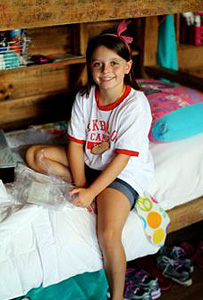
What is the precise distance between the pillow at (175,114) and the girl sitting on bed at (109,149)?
194 millimetres

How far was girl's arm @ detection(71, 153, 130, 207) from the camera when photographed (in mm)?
1542

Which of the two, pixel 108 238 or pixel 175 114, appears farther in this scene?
pixel 175 114

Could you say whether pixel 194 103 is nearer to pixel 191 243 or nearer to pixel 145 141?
pixel 145 141

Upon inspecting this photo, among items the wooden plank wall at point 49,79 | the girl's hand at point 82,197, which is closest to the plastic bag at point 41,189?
the girl's hand at point 82,197

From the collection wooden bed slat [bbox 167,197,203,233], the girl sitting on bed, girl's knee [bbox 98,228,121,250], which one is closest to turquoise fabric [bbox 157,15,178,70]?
the girl sitting on bed

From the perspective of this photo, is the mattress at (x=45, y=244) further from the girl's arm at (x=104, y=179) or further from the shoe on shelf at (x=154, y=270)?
the shoe on shelf at (x=154, y=270)

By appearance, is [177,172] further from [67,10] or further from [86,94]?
[67,10]

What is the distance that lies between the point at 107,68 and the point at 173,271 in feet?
3.24

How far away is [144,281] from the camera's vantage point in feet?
6.04

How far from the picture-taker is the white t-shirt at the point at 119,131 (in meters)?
1.57

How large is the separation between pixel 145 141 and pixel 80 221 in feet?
1.33

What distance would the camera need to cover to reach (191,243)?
2.17 m

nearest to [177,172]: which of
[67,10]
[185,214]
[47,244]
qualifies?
[185,214]

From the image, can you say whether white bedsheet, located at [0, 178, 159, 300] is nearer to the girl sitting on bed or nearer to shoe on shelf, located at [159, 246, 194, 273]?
the girl sitting on bed
